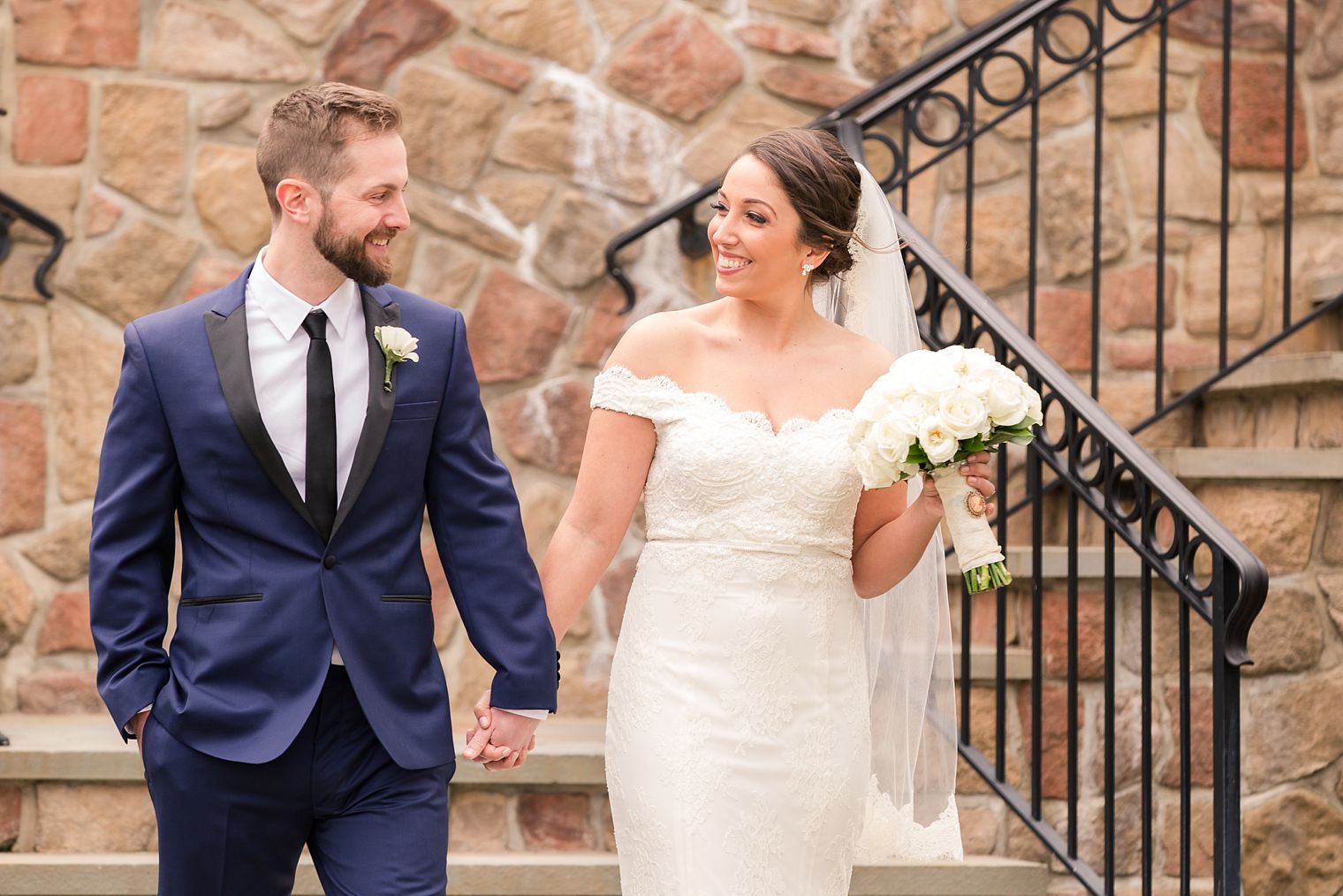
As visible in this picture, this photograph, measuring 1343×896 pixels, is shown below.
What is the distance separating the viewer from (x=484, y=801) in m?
4.04

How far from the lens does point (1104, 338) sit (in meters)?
5.39

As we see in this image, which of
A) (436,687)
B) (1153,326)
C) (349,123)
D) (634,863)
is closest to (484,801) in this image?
(634,863)

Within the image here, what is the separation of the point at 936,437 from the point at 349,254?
1.07 meters

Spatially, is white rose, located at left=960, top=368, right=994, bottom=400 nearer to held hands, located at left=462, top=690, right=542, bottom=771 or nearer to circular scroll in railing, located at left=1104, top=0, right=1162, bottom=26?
held hands, located at left=462, top=690, right=542, bottom=771

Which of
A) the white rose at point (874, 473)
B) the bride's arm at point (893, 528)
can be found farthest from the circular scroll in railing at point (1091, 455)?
the white rose at point (874, 473)

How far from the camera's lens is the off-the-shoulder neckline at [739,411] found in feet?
9.89

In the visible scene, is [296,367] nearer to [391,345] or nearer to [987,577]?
[391,345]

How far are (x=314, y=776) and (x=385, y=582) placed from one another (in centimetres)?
33

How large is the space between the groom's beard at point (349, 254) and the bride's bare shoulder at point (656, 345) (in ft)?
2.24

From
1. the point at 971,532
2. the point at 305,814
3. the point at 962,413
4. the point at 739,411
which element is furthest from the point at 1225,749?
the point at 305,814

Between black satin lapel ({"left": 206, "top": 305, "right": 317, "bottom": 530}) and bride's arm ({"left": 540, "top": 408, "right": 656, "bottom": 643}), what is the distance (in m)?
0.72

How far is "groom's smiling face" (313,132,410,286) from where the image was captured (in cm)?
248

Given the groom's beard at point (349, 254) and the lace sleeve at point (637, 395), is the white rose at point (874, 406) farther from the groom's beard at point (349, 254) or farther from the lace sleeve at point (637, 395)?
the groom's beard at point (349, 254)

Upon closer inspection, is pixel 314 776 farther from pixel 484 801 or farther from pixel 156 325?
pixel 484 801
